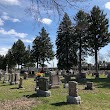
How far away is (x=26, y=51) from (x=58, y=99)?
72.0 metres

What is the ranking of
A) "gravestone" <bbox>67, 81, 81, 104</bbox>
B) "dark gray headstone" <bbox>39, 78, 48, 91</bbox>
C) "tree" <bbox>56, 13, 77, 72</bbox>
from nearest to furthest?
1. "gravestone" <bbox>67, 81, 81, 104</bbox>
2. "dark gray headstone" <bbox>39, 78, 48, 91</bbox>
3. "tree" <bbox>56, 13, 77, 72</bbox>

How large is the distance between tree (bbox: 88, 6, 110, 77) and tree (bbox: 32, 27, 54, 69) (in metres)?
26.4

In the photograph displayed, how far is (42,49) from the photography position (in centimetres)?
7038

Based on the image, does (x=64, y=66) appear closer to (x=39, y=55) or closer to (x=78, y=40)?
(x=78, y=40)

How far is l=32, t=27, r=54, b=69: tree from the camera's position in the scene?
231ft

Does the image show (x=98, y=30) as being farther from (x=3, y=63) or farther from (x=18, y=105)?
(x=3, y=63)

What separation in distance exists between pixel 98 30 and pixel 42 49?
28.2m

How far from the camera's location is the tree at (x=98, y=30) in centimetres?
4475

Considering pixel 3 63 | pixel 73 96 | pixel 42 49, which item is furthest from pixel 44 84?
pixel 3 63

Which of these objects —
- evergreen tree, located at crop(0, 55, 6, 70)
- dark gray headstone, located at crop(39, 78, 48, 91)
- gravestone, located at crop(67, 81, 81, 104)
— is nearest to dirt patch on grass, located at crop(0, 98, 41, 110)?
gravestone, located at crop(67, 81, 81, 104)

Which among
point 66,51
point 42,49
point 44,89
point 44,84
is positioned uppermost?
point 42,49

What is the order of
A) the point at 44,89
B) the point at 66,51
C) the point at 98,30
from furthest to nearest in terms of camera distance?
the point at 66,51, the point at 98,30, the point at 44,89

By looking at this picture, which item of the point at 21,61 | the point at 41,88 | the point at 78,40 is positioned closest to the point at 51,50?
the point at 21,61

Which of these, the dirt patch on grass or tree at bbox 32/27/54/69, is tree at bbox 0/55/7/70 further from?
the dirt patch on grass
